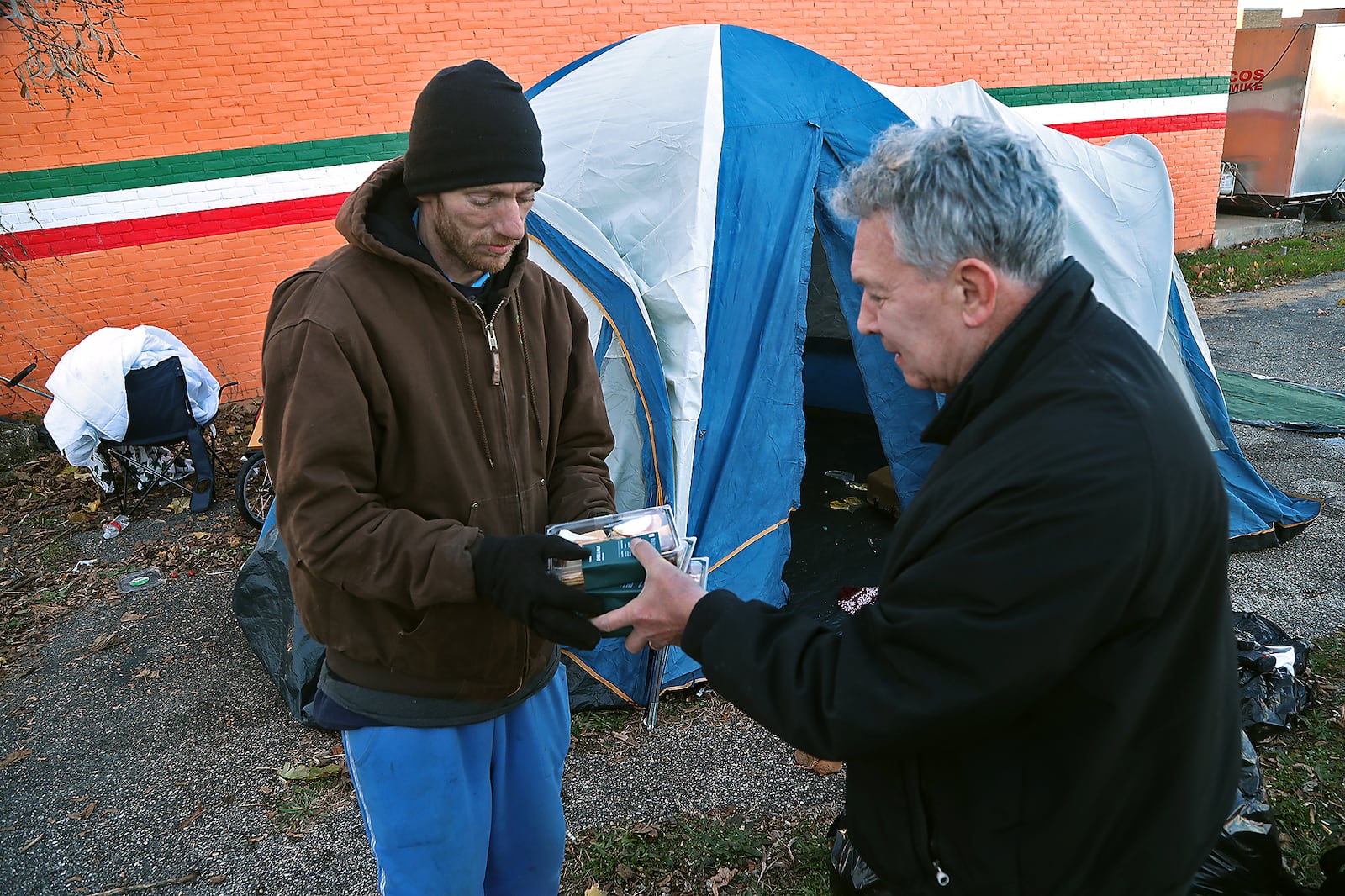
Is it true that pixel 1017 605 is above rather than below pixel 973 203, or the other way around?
below

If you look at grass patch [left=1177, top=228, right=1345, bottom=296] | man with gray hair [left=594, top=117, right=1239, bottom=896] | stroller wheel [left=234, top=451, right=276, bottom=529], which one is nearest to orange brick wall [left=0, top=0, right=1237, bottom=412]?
stroller wheel [left=234, top=451, right=276, bottom=529]

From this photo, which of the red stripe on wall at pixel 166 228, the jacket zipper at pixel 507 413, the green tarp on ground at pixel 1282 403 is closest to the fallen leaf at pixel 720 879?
the jacket zipper at pixel 507 413

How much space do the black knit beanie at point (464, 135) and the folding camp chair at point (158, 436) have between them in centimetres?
470

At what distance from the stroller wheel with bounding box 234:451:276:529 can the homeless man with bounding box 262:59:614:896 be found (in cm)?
394

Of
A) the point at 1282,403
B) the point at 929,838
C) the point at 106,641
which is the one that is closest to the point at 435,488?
the point at 929,838

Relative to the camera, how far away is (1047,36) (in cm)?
1080

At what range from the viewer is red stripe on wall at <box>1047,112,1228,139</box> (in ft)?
37.0

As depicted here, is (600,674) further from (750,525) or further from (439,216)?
(439,216)

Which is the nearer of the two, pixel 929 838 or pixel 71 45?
pixel 929 838

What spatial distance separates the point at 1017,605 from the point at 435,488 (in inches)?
45.6

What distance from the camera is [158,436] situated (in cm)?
586

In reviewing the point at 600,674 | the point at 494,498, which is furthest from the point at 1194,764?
the point at 600,674

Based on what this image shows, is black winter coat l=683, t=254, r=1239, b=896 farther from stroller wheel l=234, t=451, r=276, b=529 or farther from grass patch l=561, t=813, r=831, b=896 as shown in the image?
stroller wheel l=234, t=451, r=276, b=529

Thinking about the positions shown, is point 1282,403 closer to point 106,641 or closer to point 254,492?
point 254,492
